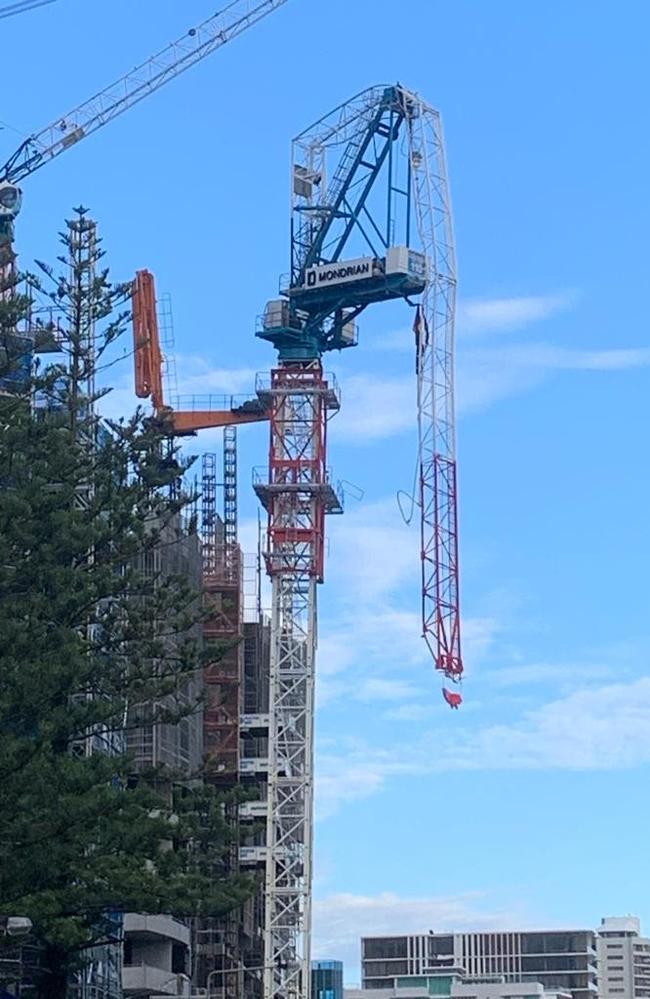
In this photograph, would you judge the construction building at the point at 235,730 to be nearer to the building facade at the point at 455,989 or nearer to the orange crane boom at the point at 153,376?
the orange crane boom at the point at 153,376

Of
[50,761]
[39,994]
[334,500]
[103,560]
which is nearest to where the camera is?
[50,761]

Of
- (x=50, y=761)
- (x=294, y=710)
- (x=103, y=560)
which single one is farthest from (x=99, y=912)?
(x=294, y=710)

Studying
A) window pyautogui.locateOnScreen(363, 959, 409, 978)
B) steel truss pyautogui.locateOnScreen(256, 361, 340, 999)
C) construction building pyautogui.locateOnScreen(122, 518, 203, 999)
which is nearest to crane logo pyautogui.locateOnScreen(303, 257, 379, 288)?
steel truss pyautogui.locateOnScreen(256, 361, 340, 999)

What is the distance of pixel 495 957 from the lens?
16950cm

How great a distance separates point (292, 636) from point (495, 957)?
9579 cm

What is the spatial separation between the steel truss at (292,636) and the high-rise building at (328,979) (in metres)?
40.5

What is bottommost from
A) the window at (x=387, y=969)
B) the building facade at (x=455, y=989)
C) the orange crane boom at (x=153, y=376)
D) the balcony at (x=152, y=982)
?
the balcony at (x=152, y=982)

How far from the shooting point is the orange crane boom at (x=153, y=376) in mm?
78188

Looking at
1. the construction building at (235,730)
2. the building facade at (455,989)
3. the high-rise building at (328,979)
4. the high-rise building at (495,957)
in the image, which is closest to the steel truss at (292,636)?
the construction building at (235,730)

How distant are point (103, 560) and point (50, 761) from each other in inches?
257

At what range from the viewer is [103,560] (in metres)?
42.8

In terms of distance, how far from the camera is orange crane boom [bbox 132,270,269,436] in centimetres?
7819

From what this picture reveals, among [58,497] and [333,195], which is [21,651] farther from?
[333,195]

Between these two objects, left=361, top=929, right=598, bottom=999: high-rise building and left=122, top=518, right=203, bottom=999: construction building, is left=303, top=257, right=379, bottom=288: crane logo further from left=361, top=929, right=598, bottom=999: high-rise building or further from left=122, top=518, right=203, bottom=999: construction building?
left=361, top=929, right=598, bottom=999: high-rise building
